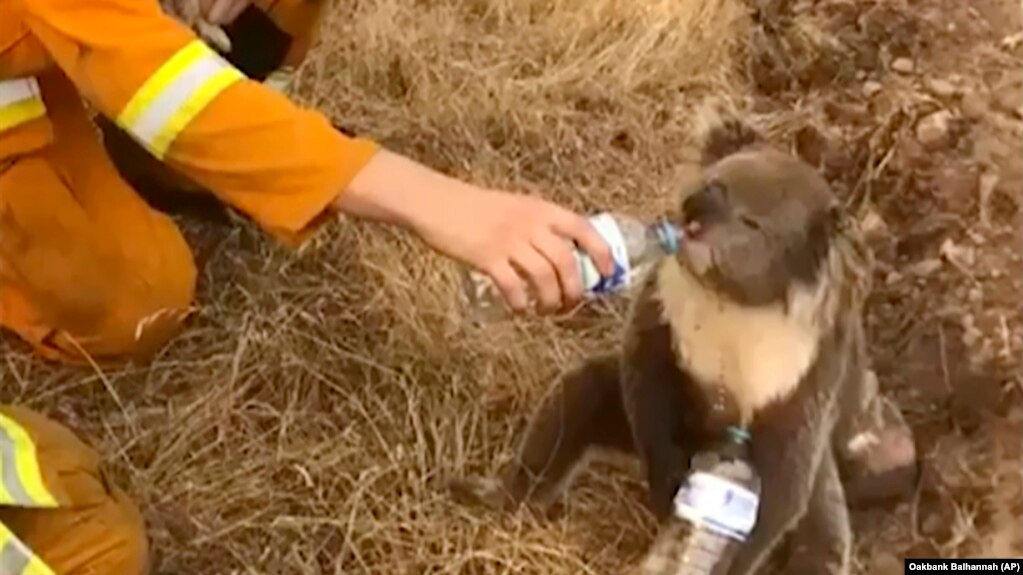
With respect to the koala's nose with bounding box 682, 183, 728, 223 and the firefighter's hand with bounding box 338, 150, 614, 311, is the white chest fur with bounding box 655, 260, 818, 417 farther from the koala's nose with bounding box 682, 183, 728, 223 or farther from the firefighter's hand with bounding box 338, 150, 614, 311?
the firefighter's hand with bounding box 338, 150, 614, 311

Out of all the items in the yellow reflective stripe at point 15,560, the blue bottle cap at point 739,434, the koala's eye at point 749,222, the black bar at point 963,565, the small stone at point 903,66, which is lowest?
the black bar at point 963,565

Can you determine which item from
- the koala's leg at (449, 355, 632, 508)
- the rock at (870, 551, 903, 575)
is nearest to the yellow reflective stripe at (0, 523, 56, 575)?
the koala's leg at (449, 355, 632, 508)

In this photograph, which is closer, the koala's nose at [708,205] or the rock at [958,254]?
the koala's nose at [708,205]

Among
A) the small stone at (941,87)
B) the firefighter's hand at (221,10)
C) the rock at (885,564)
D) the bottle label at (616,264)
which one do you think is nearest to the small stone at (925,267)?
the small stone at (941,87)

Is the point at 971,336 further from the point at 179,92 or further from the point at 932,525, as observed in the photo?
the point at 179,92

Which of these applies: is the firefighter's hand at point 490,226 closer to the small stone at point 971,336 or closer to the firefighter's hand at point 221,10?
the firefighter's hand at point 221,10

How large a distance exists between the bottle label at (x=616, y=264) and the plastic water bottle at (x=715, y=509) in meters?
0.29

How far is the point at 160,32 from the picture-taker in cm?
167

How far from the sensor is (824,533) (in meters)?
1.98

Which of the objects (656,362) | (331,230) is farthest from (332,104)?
(656,362)

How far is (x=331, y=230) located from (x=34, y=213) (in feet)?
1.58

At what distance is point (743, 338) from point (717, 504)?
0.18 m

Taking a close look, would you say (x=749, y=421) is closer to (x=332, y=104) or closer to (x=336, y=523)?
(x=336, y=523)

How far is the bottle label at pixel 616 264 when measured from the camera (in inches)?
63.1
